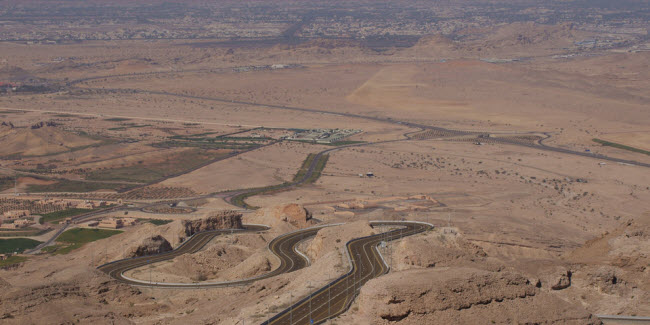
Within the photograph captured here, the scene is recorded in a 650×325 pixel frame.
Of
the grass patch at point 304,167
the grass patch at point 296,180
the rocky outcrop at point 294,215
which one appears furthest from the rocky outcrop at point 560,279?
the grass patch at point 304,167

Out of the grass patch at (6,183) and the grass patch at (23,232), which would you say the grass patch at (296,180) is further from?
the grass patch at (6,183)

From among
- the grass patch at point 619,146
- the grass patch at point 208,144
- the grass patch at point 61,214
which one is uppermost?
the grass patch at point 61,214

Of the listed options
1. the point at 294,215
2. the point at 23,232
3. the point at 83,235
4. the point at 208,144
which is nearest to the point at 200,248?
the point at 294,215

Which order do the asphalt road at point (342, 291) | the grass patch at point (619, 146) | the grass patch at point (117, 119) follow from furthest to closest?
1. the grass patch at point (117, 119)
2. the grass patch at point (619, 146)
3. the asphalt road at point (342, 291)

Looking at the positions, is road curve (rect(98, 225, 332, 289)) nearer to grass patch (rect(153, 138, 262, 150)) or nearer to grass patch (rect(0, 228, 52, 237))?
grass patch (rect(0, 228, 52, 237))

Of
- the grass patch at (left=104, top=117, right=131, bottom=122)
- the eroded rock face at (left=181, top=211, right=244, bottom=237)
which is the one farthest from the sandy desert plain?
the eroded rock face at (left=181, top=211, right=244, bottom=237)

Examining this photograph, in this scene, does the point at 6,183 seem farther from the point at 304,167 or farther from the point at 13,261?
the point at 13,261
